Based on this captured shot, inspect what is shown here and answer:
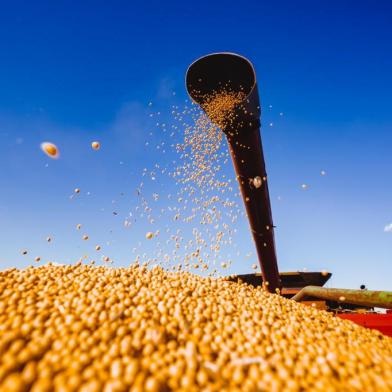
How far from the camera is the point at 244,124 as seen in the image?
2.62 metres

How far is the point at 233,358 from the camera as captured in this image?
143 centimetres

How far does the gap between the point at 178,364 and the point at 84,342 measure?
456 mm

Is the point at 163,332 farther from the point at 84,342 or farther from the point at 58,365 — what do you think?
the point at 58,365

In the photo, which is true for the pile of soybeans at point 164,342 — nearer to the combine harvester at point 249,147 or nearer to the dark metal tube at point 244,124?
the combine harvester at point 249,147

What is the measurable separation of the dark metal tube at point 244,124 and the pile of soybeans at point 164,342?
1.14m

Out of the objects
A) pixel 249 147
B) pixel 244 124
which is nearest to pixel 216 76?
pixel 244 124

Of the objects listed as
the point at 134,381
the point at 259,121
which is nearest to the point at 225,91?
the point at 259,121

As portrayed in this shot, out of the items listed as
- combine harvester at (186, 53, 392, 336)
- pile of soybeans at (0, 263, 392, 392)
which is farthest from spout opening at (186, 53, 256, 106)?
pile of soybeans at (0, 263, 392, 392)

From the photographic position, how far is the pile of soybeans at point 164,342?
124 centimetres

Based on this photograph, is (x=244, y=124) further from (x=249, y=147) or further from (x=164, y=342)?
(x=164, y=342)

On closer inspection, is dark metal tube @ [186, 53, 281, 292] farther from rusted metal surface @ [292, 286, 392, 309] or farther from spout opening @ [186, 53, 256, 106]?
rusted metal surface @ [292, 286, 392, 309]

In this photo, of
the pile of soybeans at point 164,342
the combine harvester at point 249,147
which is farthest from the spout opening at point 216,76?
the pile of soybeans at point 164,342

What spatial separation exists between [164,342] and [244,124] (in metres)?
1.84

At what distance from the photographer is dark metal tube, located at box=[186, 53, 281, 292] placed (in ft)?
8.63
